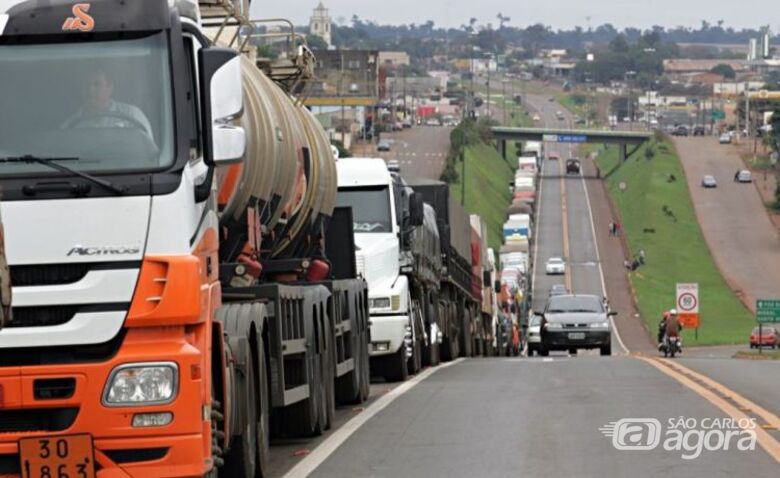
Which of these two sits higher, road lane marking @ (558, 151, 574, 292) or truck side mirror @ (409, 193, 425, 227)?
truck side mirror @ (409, 193, 425, 227)

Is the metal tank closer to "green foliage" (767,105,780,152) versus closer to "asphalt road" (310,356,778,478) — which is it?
"asphalt road" (310,356,778,478)

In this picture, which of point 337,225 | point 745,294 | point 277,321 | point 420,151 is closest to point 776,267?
point 745,294

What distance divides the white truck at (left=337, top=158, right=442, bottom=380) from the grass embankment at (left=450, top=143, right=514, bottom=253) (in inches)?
3388

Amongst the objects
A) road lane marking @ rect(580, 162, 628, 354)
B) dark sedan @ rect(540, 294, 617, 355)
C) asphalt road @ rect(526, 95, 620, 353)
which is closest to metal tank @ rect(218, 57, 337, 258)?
dark sedan @ rect(540, 294, 617, 355)

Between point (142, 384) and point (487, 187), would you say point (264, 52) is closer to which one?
point (142, 384)

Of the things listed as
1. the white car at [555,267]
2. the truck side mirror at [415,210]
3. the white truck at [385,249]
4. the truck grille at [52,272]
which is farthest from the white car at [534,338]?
the white car at [555,267]

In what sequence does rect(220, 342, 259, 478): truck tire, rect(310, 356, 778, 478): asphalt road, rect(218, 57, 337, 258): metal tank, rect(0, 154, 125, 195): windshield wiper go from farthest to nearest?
rect(218, 57, 337, 258): metal tank < rect(310, 356, 778, 478): asphalt road < rect(220, 342, 259, 478): truck tire < rect(0, 154, 125, 195): windshield wiper

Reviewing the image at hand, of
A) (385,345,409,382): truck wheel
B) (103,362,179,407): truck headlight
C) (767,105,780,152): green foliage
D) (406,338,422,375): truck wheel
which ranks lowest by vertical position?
(767,105,780,152): green foliage

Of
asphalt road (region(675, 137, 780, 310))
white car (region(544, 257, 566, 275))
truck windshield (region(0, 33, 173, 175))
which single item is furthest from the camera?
white car (region(544, 257, 566, 275))

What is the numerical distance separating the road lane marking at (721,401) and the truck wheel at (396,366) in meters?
3.60

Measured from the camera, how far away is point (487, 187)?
158 meters

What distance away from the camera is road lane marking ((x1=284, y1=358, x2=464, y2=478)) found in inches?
563

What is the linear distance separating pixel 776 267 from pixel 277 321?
348 ft

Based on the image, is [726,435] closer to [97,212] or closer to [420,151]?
[97,212]
